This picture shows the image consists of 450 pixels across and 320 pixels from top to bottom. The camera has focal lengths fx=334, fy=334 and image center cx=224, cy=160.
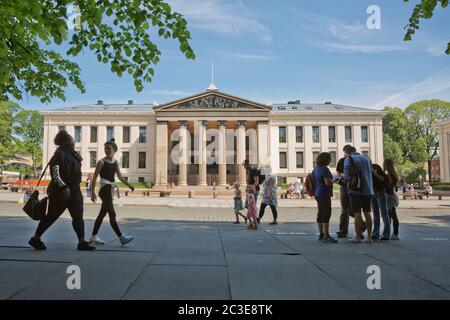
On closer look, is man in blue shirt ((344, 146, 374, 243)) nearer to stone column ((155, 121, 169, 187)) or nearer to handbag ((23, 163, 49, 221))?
handbag ((23, 163, 49, 221))

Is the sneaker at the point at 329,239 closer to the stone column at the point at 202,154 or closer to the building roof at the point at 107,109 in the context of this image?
the stone column at the point at 202,154

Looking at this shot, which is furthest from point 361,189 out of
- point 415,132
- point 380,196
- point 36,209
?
point 415,132

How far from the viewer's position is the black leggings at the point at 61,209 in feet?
17.2

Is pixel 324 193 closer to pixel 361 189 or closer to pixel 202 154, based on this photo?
pixel 361 189

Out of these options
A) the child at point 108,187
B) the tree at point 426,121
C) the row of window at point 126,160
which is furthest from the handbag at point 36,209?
the tree at point 426,121

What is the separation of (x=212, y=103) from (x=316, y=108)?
2048cm

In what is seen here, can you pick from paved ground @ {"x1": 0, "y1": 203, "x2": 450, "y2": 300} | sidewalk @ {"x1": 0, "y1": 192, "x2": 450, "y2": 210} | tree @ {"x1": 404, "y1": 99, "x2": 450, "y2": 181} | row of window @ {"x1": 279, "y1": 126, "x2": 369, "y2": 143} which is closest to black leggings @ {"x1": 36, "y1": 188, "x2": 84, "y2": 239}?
paved ground @ {"x1": 0, "y1": 203, "x2": 450, "y2": 300}

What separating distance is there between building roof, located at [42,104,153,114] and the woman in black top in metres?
55.4

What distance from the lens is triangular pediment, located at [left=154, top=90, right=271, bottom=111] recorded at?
51500 mm

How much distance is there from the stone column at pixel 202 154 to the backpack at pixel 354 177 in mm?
42957
